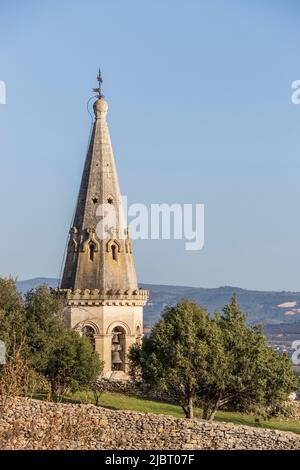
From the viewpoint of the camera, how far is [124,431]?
36438 millimetres

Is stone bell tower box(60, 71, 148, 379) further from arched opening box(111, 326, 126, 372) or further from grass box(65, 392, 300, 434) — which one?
grass box(65, 392, 300, 434)

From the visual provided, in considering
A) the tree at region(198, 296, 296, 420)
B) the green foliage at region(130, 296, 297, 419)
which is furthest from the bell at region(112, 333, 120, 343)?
the tree at region(198, 296, 296, 420)

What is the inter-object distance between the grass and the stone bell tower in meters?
5.74

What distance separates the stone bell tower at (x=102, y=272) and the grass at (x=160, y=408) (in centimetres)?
574

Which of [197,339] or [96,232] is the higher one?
[96,232]

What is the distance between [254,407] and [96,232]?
49.5 ft

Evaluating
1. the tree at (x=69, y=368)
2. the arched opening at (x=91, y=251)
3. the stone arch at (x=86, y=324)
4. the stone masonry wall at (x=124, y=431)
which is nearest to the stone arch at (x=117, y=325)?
the stone arch at (x=86, y=324)

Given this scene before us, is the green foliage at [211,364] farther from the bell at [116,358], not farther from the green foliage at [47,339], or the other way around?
the bell at [116,358]

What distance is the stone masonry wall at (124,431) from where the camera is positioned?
35.1 meters
